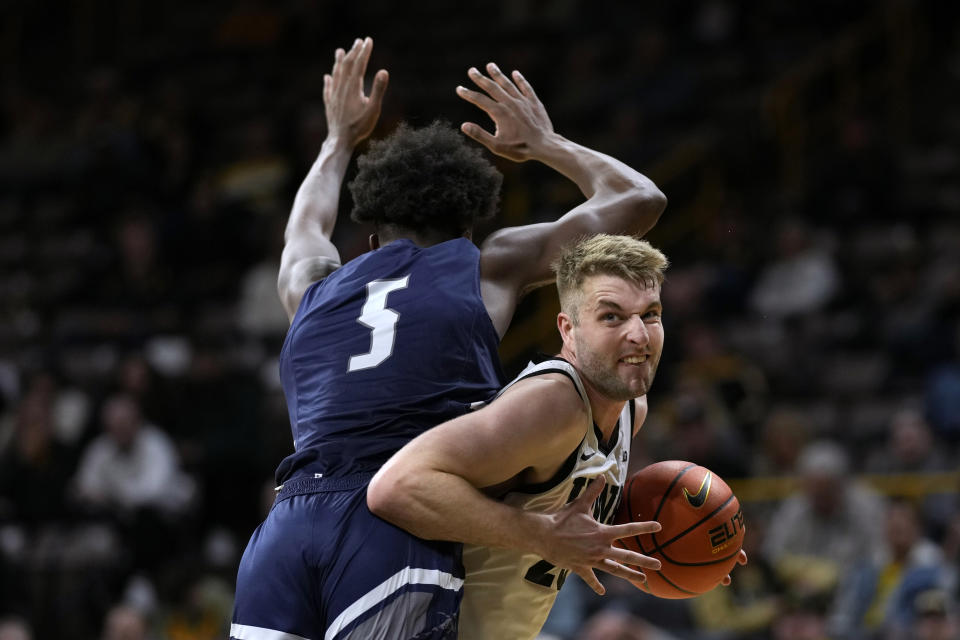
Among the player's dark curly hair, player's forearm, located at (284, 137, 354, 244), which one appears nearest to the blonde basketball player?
the player's dark curly hair

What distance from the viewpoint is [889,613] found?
7.36 m

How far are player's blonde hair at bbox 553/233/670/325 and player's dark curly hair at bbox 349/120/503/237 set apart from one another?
0.43 m

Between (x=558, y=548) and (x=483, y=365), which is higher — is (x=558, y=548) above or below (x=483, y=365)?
below

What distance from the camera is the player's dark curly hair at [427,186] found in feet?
13.6

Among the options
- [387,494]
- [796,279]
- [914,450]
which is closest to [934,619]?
[914,450]

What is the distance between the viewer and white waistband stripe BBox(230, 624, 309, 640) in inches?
141

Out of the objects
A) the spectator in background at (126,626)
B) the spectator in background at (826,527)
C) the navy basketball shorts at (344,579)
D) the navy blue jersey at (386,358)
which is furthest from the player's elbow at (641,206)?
the spectator in background at (126,626)

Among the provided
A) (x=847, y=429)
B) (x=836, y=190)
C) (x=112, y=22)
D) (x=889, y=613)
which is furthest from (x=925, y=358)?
(x=112, y=22)

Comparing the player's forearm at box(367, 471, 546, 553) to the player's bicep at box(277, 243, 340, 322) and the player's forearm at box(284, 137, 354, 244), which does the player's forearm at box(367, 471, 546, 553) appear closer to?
the player's bicep at box(277, 243, 340, 322)

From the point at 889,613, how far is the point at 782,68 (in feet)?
21.8

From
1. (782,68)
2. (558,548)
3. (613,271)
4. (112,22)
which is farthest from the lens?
(112,22)

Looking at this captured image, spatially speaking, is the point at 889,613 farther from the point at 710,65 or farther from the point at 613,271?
the point at 710,65

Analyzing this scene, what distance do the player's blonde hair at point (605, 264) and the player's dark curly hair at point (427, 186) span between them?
1.41 feet

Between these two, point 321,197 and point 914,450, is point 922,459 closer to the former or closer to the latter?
point 914,450
